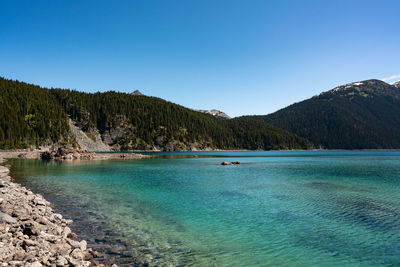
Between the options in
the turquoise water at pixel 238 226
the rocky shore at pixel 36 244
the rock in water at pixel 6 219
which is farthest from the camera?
the rock in water at pixel 6 219

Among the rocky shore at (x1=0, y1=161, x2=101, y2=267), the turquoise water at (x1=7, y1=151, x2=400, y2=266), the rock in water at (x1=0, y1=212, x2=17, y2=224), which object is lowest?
the turquoise water at (x1=7, y1=151, x2=400, y2=266)

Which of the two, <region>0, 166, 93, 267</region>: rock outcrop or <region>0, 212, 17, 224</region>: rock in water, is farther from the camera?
<region>0, 212, 17, 224</region>: rock in water

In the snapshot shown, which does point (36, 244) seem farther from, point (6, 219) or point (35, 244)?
point (6, 219)

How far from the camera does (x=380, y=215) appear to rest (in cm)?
2042

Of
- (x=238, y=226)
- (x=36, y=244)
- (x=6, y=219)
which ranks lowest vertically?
(x=238, y=226)

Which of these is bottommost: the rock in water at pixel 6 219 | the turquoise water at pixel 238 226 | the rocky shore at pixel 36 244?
the turquoise water at pixel 238 226

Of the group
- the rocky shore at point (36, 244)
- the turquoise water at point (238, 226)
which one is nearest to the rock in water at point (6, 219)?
the rocky shore at point (36, 244)

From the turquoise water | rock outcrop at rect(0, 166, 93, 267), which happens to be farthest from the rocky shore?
the turquoise water

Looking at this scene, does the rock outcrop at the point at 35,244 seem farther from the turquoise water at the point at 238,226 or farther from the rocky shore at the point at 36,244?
the turquoise water at the point at 238,226

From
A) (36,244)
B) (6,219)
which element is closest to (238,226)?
(36,244)

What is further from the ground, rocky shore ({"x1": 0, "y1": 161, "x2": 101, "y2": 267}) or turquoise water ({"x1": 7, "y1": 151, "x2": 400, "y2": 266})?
rocky shore ({"x1": 0, "y1": 161, "x2": 101, "y2": 267})

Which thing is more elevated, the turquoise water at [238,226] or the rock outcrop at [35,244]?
the rock outcrop at [35,244]

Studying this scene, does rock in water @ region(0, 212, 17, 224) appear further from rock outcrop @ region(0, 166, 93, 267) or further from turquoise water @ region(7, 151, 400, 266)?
turquoise water @ region(7, 151, 400, 266)

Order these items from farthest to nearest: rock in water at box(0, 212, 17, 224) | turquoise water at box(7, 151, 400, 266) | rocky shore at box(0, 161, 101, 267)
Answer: rock in water at box(0, 212, 17, 224) < turquoise water at box(7, 151, 400, 266) < rocky shore at box(0, 161, 101, 267)
